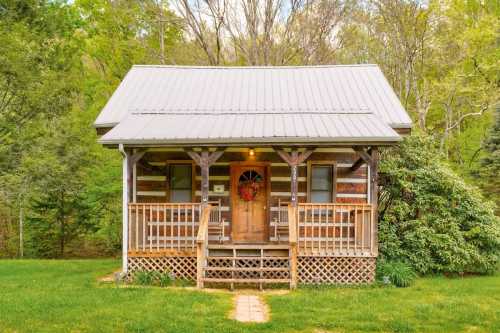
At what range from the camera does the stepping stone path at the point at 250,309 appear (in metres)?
6.88

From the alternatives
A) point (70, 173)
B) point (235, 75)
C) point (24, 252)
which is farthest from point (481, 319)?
point (24, 252)

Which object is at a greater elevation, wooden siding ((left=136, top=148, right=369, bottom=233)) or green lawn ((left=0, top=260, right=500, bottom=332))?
wooden siding ((left=136, top=148, right=369, bottom=233))

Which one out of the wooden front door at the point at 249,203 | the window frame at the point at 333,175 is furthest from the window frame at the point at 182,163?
the window frame at the point at 333,175

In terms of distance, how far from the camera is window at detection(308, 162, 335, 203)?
38.1 feet

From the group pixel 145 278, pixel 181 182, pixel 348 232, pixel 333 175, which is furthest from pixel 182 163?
pixel 348 232

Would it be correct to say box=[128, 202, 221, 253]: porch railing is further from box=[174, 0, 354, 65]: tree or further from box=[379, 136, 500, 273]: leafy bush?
box=[174, 0, 354, 65]: tree

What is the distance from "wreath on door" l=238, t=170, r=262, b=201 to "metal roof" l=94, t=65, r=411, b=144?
178 centimetres

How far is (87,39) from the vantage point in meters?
25.4

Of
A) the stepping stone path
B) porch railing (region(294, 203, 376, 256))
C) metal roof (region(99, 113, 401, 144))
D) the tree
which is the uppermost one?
the tree

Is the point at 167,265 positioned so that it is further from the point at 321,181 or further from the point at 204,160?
the point at 321,181

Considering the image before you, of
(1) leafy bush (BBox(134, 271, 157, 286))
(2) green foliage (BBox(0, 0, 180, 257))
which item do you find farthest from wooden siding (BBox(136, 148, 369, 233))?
(2) green foliage (BBox(0, 0, 180, 257))

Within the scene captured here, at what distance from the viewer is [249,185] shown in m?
11.8

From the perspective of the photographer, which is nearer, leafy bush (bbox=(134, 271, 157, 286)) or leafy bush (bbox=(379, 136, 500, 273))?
leafy bush (bbox=(134, 271, 157, 286))

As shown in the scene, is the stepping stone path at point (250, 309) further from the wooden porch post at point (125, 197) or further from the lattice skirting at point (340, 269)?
the wooden porch post at point (125, 197)
